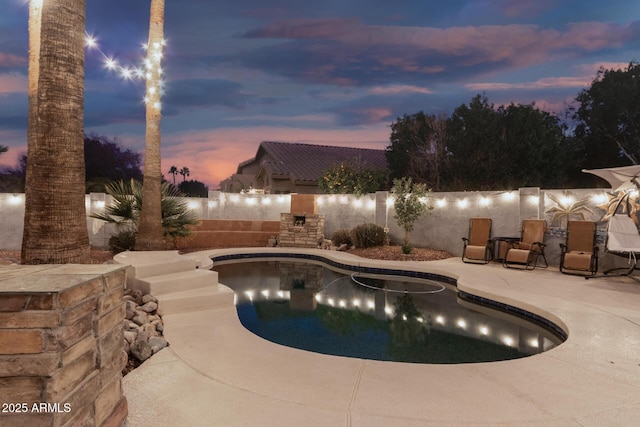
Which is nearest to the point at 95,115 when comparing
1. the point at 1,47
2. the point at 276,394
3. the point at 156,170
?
the point at 1,47

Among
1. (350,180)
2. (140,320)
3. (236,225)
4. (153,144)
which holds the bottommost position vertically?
(140,320)

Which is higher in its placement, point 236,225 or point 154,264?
point 236,225

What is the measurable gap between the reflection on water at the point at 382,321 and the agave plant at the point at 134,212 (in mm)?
2209

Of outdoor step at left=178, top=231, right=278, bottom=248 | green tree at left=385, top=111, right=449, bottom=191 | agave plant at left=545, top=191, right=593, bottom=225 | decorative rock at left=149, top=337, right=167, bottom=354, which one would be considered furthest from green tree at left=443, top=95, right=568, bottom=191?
decorative rock at left=149, top=337, right=167, bottom=354

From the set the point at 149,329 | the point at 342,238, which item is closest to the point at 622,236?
the point at 342,238

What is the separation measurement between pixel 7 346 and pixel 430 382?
3.05 meters

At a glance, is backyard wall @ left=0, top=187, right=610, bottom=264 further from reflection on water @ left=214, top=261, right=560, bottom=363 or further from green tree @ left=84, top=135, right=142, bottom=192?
green tree @ left=84, top=135, right=142, bottom=192

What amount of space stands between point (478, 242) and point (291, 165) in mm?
15698

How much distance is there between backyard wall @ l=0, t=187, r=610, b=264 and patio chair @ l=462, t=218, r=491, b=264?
467mm

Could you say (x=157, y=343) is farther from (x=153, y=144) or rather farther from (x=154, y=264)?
(x=153, y=144)

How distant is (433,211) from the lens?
39.0 ft

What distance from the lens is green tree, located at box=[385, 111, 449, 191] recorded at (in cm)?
2278

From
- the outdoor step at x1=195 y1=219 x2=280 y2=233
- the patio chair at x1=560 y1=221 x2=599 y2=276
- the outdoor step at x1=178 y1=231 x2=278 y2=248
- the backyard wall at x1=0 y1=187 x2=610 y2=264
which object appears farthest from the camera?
the outdoor step at x1=195 y1=219 x2=280 y2=233

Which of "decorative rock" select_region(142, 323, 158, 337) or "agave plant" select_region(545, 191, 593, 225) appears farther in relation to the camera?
"agave plant" select_region(545, 191, 593, 225)
